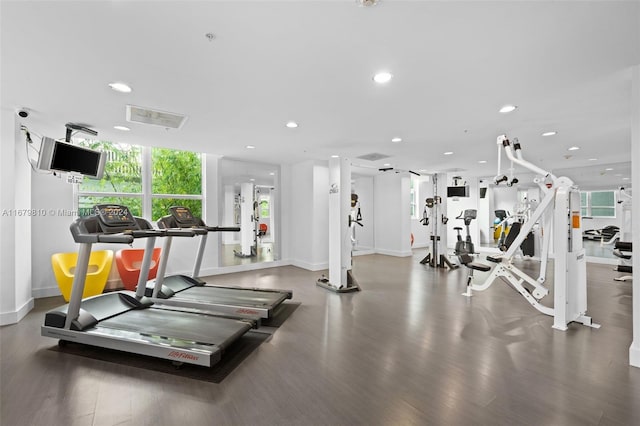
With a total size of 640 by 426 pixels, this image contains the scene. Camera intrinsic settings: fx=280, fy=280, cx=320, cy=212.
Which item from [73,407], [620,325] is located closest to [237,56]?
[73,407]

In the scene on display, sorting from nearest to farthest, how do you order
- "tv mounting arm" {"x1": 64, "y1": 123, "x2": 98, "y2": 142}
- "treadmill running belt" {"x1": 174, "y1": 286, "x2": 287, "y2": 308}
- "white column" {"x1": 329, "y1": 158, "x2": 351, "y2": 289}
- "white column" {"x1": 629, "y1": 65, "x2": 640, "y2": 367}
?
"white column" {"x1": 629, "y1": 65, "x2": 640, "y2": 367} < "treadmill running belt" {"x1": 174, "y1": 286, "x2": 287, "y2": 308} < "tv mounting arm" {"x1": 64, "y1": 123, "x2": 98, "y2": 142} < "white column" {"x1": 329, "y1": 158, "x2": 351, "y2": 289}

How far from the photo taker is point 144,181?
563 cm

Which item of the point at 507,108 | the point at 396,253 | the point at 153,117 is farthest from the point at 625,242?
the point at 153,117

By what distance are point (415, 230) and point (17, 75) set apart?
10.5 metres

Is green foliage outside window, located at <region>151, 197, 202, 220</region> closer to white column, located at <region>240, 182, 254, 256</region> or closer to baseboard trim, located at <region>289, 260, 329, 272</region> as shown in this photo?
white column, located at <region>240, 182, 254, 256</region>

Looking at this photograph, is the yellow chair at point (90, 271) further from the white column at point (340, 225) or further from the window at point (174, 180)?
the white column at point (340, 225)

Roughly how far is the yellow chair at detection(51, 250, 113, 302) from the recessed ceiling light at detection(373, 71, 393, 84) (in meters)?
4.77

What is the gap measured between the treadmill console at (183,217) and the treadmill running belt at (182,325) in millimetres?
1239

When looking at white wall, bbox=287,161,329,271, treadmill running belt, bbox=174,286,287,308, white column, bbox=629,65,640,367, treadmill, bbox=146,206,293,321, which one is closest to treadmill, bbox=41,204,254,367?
treadmill, bbox=146,206,293,321

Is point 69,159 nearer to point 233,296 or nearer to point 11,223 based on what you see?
point 11,223

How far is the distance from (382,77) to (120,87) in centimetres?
263

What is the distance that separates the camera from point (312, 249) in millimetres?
6758

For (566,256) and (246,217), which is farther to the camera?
(246,217)

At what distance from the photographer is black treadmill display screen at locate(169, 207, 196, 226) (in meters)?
4.06
